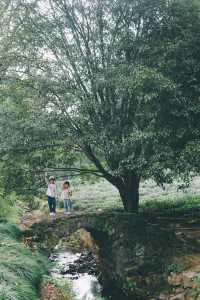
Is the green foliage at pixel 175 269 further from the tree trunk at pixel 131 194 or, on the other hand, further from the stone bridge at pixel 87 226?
the tree trunk at pixel 131 194

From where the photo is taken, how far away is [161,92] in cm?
1095

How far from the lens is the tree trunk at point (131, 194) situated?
15312 millimetres

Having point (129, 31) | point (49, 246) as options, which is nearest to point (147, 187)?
point (49, 246)

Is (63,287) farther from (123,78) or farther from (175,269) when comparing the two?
(123,78)

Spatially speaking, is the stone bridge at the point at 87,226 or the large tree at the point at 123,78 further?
the stone bridge at the point at 87,226

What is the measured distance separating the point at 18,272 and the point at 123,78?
5700 millimetres

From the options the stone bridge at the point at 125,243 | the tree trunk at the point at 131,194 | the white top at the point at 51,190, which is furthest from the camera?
the white top at the point at 51,190

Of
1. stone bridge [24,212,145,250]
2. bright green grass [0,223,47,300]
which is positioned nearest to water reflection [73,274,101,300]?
bright green grass [0,223,47,300]

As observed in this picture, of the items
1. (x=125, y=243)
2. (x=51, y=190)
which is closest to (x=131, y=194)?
(x=51, y=190)

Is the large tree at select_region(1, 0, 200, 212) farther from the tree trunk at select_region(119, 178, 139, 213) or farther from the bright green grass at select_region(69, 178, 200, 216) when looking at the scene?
the bright green grass at select_region(69, 178, 200, 216)

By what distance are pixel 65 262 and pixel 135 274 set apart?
3.82 meters

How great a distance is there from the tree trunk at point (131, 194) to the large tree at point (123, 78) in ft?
0.12

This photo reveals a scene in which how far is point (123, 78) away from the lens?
38.3 feet

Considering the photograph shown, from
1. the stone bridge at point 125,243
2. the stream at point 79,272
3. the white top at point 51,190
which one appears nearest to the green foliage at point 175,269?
the stone bridge at point 125,243
